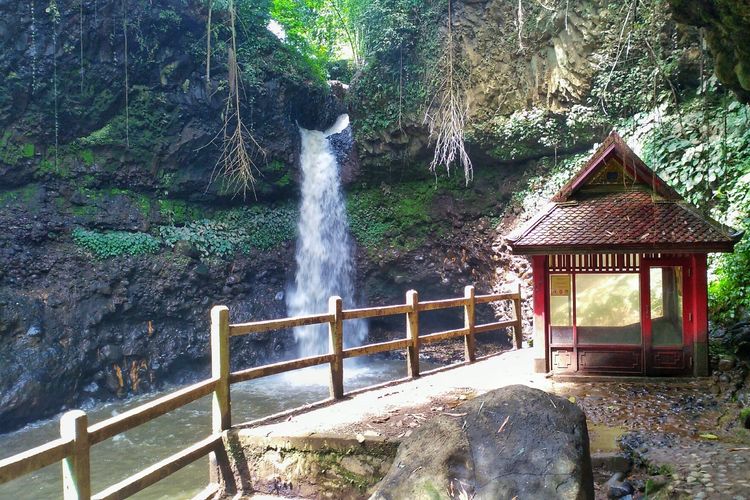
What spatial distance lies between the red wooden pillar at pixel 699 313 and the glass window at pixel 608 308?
0.72m

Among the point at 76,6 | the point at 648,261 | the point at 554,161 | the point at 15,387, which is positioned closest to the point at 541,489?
the point at 648,261

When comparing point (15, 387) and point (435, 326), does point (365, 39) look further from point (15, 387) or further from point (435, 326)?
point (15, 387)

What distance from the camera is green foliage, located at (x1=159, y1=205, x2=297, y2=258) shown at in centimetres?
1462

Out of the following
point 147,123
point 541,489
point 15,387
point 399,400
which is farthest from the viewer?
point 147,123

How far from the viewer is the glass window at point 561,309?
26.7 feet

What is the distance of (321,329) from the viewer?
16.5 metres

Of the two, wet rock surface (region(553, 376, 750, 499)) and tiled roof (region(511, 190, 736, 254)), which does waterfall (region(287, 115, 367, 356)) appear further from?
wet rock surface (region(553, 376, 750, 499))

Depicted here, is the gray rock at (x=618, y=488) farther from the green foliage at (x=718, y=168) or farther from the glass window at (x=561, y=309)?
the green foliage at (x=718, y=168)

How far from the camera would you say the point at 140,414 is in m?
4.27

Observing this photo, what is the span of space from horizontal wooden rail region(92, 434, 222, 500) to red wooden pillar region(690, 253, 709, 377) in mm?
6509

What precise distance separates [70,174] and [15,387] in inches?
205

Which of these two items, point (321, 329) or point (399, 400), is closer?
point (399, 400)

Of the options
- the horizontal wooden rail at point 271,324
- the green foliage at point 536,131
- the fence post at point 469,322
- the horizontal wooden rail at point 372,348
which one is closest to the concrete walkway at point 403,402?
the fence post at point 469,322

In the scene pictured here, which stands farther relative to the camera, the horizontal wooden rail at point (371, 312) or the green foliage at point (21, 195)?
the green foliage at point (21, 195)
